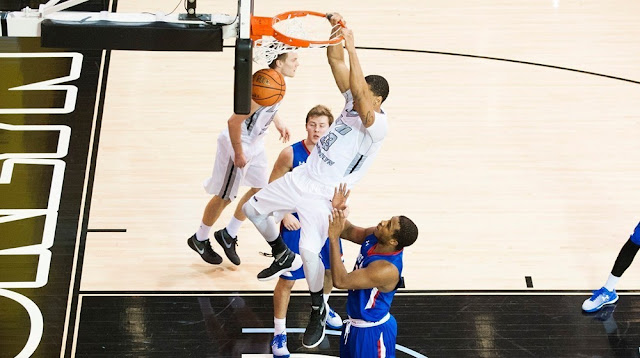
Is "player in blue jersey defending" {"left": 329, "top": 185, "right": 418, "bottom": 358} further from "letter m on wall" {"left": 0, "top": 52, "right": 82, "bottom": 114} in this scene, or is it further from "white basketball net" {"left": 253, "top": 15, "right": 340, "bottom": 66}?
"letter m on wall" {"left": 0, "top": 52, "right": 82, "bottom": 114}

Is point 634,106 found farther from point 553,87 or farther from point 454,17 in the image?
point 454,17

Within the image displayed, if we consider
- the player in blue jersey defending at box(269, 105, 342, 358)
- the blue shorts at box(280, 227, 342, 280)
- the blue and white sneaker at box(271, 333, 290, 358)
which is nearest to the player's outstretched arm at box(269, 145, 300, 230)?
the player in blue jersey defending at box(269, 105, 342, 358)

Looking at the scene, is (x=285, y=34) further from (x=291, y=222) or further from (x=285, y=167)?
(x=291, y=222)

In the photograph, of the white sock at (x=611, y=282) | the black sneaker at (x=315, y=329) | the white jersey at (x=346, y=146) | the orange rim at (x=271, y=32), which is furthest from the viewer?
the white sock at (x=611, y=282)

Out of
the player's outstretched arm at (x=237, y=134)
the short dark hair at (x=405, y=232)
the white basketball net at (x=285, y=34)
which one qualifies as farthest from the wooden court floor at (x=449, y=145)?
the white basketball net at (x=285, y=34)

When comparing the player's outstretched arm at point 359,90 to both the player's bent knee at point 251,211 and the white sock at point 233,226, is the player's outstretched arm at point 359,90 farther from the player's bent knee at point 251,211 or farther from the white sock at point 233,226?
the white sock at point 233,226

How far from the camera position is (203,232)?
858 centimetres

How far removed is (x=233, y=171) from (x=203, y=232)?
2.12 feet

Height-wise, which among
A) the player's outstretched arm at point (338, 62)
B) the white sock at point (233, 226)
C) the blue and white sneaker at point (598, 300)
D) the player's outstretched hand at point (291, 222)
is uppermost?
the player's outstretched arm at point (338, 62)

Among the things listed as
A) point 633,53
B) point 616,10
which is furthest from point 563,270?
point 616,10

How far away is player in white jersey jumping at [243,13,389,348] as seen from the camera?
680 centimetres

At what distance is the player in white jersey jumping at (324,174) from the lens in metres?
6.80

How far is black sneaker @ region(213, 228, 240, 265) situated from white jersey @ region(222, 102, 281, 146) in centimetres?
84

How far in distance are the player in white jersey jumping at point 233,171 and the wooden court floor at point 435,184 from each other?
0.76 ft
